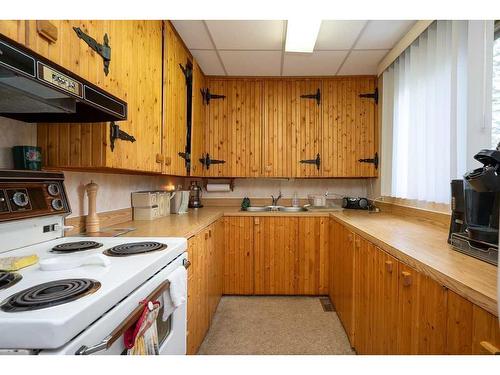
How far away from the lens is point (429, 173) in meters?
1.94

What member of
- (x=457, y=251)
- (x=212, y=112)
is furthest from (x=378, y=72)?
(x=457, y=251)

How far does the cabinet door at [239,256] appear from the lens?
2.82 m

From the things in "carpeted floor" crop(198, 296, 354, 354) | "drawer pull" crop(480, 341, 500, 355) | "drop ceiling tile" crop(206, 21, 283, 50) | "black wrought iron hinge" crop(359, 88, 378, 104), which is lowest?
"carpeted floor" crop(198, 296, 354, 354)

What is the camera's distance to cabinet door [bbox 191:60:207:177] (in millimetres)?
2721

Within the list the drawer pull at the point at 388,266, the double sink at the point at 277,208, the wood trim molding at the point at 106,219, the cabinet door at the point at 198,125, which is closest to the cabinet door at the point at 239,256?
the double sink at the point at 277,208

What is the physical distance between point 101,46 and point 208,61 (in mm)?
1709

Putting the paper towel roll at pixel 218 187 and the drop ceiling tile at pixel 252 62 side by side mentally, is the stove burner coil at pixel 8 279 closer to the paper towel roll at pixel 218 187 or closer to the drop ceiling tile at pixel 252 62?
the drop ceiling tile at pixel 252 62

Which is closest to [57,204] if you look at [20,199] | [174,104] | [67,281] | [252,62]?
[20,199]

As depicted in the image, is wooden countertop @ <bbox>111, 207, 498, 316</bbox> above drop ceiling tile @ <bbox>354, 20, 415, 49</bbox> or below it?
below

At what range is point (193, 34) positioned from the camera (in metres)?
2.25

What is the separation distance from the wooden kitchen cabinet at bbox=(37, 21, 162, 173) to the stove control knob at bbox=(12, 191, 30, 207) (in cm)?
20

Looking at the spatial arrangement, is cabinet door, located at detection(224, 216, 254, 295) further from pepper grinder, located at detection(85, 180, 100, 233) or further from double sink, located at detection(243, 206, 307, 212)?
pepper grinder, located at detection(85, 180, 100, 233)

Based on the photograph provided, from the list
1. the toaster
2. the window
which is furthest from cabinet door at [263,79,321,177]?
the window

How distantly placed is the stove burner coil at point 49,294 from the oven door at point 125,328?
9cm
